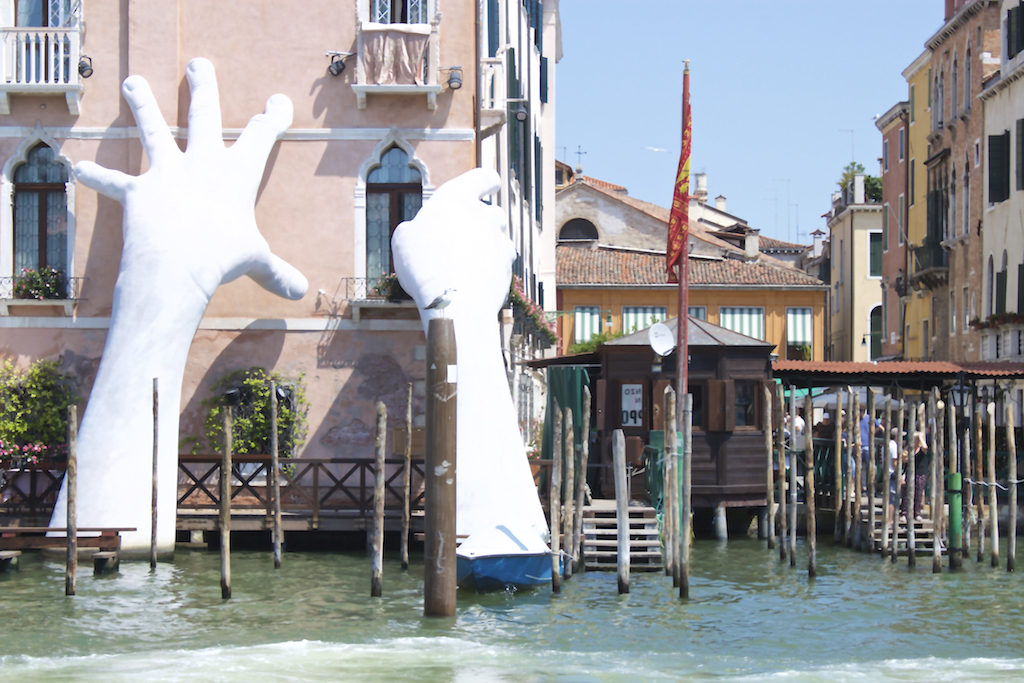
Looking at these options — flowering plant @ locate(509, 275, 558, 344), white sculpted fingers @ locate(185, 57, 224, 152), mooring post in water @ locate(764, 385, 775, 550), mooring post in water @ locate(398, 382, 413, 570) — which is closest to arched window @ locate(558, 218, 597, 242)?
flowering plant @ locate(509, 275, 558, 344)

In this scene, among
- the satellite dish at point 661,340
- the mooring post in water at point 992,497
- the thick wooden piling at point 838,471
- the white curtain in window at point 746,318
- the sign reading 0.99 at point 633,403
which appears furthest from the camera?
the white curtain in window at point 746,318

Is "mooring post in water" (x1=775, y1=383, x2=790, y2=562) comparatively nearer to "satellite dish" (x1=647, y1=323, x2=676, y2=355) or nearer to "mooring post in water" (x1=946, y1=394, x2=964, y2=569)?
"satellite dish" (x1=647, y1=323, x2=676, y2=355)

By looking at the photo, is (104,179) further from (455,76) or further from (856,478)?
(856,478)

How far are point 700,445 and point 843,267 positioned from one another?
34184 mm

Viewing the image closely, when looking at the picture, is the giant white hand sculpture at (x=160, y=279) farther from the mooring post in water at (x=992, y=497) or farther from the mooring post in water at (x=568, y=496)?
the mooring post in water at (x=992, y=497)

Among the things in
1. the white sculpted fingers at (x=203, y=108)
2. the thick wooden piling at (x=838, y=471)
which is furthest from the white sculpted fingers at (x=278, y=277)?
the thick wooden piling at (x=838, y=471)

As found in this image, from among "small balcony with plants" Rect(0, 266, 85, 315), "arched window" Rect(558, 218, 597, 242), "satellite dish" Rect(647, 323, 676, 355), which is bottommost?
"satellite dish" Rect(647, 323, 676, 355)

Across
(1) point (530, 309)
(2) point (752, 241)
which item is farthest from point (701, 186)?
(1) point (530, 309)

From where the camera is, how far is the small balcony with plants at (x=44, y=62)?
20.8m

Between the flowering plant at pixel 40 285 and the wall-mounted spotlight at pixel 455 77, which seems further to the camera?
the flowering plant at pixel 40 285

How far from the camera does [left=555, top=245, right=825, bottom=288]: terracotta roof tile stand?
4609cm

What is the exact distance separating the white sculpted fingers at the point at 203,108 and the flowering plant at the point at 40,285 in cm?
277

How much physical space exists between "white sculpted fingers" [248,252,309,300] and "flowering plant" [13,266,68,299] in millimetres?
2872

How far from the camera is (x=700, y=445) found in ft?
74.4
